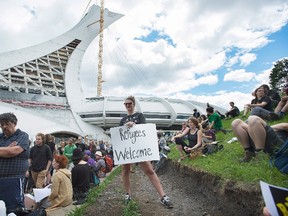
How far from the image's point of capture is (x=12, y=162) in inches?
133

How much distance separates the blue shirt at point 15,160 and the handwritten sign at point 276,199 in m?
2.84

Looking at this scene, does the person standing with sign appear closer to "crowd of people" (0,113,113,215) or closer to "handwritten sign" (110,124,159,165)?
"handwritten sign" (110,124,159,165)

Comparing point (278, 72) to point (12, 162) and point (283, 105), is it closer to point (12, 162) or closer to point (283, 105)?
point (283, 105)

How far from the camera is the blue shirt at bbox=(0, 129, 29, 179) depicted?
3.34 m

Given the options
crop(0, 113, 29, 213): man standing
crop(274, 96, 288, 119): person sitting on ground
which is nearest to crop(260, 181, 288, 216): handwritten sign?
crop(0, 113, 29, 213): man standing

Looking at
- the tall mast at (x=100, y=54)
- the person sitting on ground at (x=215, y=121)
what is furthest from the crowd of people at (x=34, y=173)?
the tall mast at (x=100, y=54)

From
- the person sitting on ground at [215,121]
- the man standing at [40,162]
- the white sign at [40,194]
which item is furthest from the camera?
the person sitting on ground at [215,121]

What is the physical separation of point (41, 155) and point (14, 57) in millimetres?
56803

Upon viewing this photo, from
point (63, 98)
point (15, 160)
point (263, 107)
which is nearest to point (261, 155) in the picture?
point (263, 107)

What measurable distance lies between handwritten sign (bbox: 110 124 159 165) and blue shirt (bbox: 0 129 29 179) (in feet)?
4.53

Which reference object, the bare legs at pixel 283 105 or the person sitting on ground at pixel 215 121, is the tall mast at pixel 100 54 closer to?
the person sitting on ground at pixel 215 121

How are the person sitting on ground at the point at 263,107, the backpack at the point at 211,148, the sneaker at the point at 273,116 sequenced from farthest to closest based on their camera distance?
1. the backpack at the point at 211,148
2. the sneaker at the point at 273,116
3. the person sitting on ground at the point at 263,107

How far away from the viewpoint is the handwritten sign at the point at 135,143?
13.9 ft

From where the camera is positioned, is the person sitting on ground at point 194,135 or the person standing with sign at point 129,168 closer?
the person standing with sign at point 129,168
